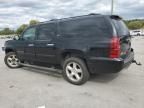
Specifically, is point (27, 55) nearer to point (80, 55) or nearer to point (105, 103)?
point (80, 55)

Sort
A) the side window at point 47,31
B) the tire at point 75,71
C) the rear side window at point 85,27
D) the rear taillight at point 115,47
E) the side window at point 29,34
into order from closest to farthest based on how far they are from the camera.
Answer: the rear taillight at point 115,47 < the rear side window at point 85,27 < the tire at point 75,71 < the side window at point 47,31 < the side window at point 29,34

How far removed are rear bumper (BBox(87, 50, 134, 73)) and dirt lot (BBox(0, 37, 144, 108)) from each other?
1.76ft

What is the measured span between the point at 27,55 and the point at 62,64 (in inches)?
69.2

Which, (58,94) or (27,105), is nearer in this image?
(27,105)

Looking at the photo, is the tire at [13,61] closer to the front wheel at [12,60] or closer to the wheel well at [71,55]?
the front wheel at [12,60]

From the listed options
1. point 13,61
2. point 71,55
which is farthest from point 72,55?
point 13,61

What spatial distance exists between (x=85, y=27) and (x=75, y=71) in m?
1.30

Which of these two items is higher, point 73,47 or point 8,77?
point 73,47

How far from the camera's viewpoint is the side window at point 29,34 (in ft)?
20.2

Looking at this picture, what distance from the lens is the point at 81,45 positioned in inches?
186

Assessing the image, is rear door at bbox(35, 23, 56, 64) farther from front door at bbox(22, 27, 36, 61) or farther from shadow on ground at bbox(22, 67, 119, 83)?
shadow on ground at bbox(22, 67, 119, 83)

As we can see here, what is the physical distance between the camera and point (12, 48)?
279 inches

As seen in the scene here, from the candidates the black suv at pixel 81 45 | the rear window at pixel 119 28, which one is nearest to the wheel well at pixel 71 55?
the black suv at pixel 81 45

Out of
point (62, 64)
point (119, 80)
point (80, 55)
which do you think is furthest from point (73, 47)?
point (119, 80)
